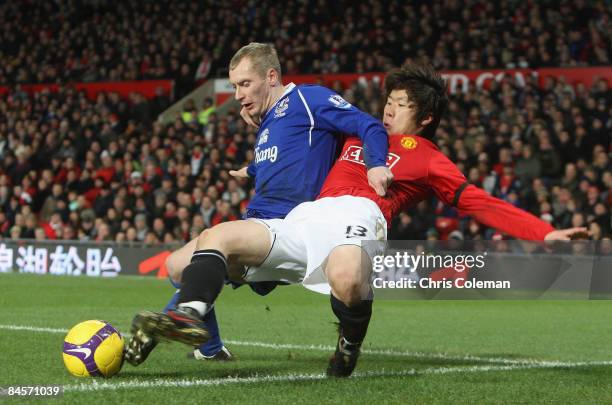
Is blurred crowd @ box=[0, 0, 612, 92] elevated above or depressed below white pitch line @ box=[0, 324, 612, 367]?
above

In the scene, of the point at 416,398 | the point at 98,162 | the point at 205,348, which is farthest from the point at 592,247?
the point at 98,162

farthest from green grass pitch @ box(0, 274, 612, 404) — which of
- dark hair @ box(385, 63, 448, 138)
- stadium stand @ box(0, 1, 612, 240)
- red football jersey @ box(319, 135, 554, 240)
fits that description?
stadium stand @ box(0, 1, 612, 240)

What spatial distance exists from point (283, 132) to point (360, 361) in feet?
5.33

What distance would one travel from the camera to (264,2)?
2762cm

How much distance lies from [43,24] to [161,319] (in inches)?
1119

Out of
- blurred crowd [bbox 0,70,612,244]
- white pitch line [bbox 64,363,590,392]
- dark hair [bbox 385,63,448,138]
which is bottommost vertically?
blurred crowd [bbox 0,70,612,244]

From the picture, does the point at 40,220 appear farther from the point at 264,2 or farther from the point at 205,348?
the point at 205,348

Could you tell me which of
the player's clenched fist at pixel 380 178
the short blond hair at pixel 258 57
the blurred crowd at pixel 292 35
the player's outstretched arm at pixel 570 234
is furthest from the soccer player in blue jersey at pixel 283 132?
the blurred crowd at pixel 292 35

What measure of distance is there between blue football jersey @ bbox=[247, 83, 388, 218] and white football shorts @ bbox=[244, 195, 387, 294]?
10.5 inches

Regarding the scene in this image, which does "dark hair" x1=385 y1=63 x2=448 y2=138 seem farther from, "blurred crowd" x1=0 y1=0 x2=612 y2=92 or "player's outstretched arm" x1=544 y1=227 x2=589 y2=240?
"blurred crowd" x1=0 y1=0 x2=612 y2=92

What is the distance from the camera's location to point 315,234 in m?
5.34

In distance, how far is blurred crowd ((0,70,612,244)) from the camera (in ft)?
53.7

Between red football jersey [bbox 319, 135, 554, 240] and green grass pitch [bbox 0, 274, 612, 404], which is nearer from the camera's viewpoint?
green grass pitch [bbox 0, 274, 612, 404]

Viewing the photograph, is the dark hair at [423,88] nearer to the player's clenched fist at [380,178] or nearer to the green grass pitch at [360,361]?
the player's clenched fist at [380,178]
